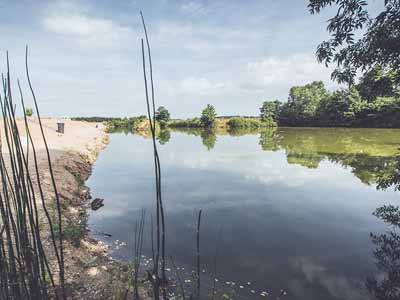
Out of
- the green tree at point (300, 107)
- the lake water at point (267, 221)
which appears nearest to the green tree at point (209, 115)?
the green tree at point (300, 107)

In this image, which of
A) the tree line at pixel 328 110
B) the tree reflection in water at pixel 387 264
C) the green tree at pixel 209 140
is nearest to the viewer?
the tree reflection in water at pixel 387 264

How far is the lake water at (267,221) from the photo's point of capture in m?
4.06

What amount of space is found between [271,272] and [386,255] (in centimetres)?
208

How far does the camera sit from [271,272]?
4.20 meters

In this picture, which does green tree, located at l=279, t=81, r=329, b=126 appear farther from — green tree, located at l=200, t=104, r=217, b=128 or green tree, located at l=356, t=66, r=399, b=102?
green tree, located at l=356, t=66, r=399, b=102

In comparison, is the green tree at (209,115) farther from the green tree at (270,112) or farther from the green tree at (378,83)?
the green tree at (378,83)

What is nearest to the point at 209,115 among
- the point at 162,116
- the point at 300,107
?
the point at 162,116

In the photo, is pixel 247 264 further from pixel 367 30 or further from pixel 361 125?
pixel 361 125

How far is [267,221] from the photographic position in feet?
20.7

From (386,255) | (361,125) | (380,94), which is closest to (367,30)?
(380,94)

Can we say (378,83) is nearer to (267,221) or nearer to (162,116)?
(267,221)

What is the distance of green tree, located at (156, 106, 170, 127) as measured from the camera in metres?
63.5

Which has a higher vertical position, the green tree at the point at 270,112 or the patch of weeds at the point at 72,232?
the green tree at the point at 270,112

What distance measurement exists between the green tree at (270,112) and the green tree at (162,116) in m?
22.6
